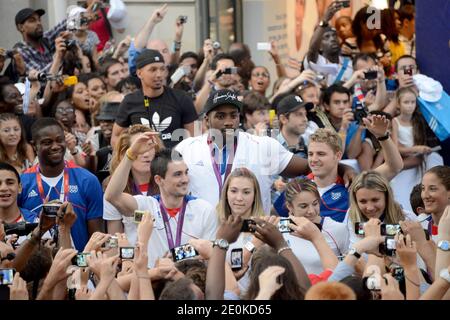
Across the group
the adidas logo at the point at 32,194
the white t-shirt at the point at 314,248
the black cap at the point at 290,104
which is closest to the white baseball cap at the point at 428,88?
the black cap at the point at 290,104

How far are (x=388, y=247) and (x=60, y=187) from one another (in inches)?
111

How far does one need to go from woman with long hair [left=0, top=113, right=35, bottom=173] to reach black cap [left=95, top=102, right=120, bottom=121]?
105cm

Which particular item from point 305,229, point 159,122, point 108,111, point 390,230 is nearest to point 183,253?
point 305,229

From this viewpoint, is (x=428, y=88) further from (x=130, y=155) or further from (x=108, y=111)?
(x=130, y=155)

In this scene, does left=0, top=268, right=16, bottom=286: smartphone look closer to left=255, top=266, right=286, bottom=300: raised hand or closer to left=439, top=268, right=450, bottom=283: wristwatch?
left=255, top=266, right=286, bottom=300: raised hand

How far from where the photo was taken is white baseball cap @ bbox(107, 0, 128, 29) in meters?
14.7

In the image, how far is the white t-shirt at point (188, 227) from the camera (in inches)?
315

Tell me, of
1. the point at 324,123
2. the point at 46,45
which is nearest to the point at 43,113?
the point at 46,45

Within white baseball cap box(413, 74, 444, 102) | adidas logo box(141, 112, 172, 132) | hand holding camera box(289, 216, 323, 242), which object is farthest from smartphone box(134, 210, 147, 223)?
white baseball cap box(413, 74, 444, 102)

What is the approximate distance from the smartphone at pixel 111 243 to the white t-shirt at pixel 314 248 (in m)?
1.08

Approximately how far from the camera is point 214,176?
28.7 ft

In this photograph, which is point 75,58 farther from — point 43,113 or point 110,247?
point 110,247

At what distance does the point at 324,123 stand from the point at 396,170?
196 cm

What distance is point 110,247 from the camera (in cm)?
741
